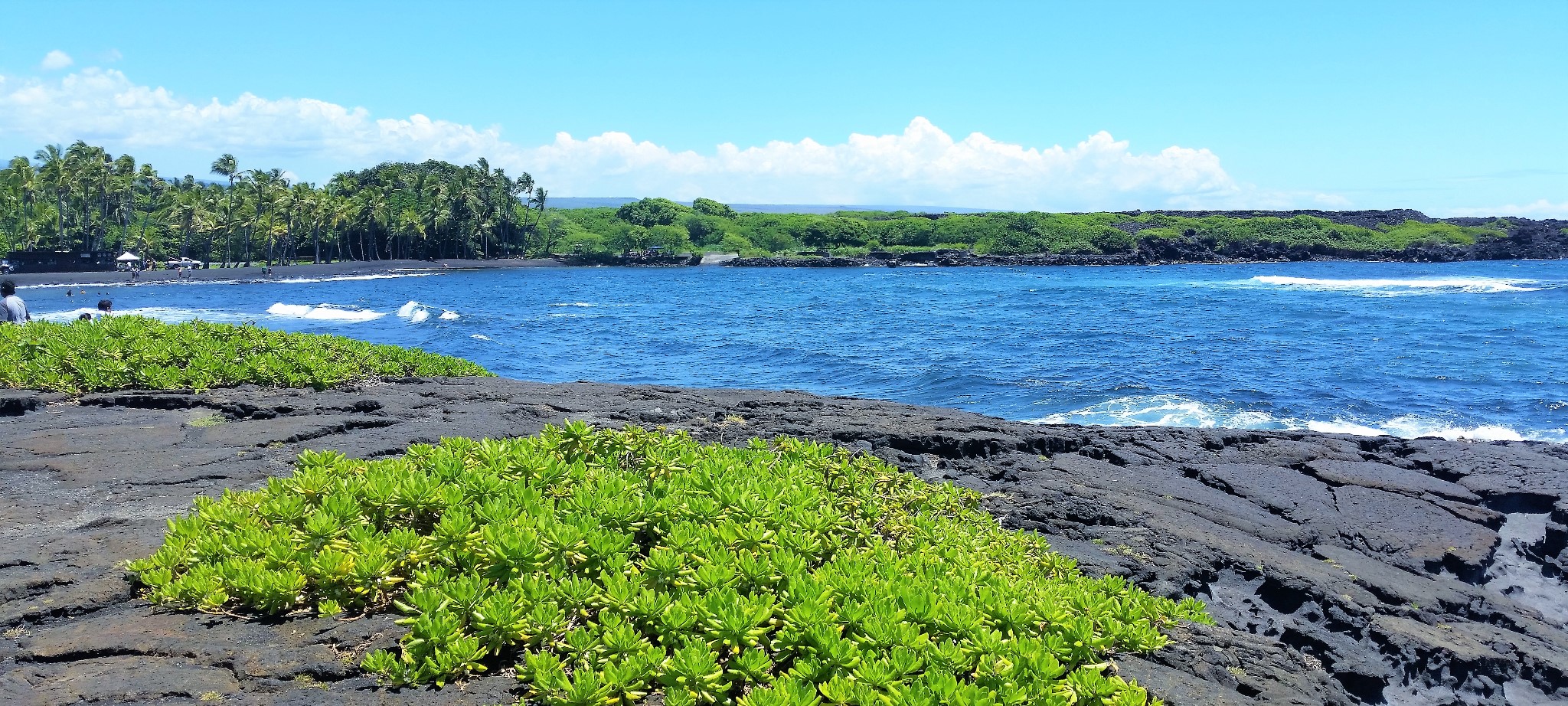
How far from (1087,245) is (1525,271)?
44045mm

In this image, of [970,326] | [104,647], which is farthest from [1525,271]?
[104,647]

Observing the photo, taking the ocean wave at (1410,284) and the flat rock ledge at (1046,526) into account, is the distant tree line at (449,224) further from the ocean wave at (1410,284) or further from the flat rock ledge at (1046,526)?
the flat rock ledge at (1046,526)

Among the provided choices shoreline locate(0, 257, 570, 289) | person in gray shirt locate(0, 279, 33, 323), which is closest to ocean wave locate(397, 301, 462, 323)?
person in gray shirt locate(0, 279, 33, 323)

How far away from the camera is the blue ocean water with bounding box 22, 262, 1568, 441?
62.2ft

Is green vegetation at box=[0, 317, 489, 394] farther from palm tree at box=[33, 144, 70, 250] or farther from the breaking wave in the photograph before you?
palm tree at box=[33, 144, 70, 250]

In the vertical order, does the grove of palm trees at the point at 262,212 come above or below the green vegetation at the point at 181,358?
above

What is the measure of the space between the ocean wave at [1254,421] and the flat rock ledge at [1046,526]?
4.93m

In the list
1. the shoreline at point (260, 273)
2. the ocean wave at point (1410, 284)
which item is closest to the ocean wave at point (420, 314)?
the shoreline at point (260, 273)

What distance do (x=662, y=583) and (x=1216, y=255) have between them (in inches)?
4709

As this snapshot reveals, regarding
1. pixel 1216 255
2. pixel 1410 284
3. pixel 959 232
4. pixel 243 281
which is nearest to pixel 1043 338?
pixel 1410 284

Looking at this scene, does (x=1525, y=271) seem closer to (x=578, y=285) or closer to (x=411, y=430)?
(x=578, y=285)

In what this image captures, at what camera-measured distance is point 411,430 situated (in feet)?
28.8

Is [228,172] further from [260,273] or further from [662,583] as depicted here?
[662,583]

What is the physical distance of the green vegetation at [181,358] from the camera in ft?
32.7
